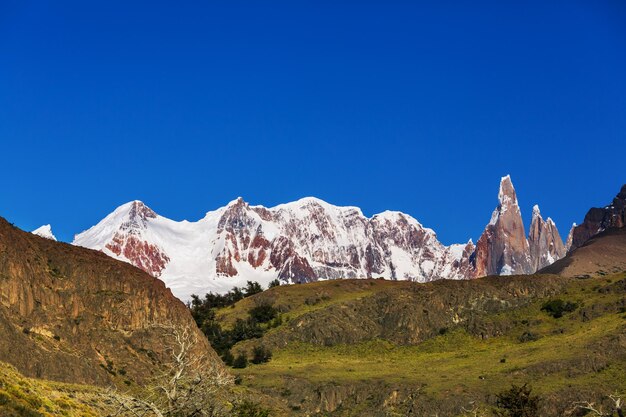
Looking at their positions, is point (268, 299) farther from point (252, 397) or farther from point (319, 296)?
point (252, 397)

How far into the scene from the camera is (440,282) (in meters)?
165

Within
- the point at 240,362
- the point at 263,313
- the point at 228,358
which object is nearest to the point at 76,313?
the point at 240,362

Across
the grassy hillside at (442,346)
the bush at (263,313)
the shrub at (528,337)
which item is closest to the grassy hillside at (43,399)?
the grassy hillside at (442,346)

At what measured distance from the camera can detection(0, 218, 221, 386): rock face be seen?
71.0 m

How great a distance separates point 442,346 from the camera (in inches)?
5482

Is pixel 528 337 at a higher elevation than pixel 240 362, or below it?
below

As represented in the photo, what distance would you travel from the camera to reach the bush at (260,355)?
131875 mm

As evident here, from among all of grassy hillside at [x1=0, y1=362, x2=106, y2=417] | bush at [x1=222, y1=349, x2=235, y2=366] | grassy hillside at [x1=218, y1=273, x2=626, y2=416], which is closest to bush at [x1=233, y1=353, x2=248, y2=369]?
bush at [x1=222, y1=349, x2=235, y2=366]

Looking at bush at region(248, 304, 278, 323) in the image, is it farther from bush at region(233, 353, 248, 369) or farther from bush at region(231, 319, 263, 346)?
bush at region(233, 353, 248, 369)

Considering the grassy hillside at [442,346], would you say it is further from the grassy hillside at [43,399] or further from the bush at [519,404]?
the grassy hillside at [43,399]

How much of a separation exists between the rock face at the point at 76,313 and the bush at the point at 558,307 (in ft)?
216

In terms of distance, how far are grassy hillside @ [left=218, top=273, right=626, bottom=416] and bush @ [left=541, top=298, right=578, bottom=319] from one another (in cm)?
53

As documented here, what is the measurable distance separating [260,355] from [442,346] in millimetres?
28501

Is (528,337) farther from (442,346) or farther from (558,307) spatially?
(442,346)
